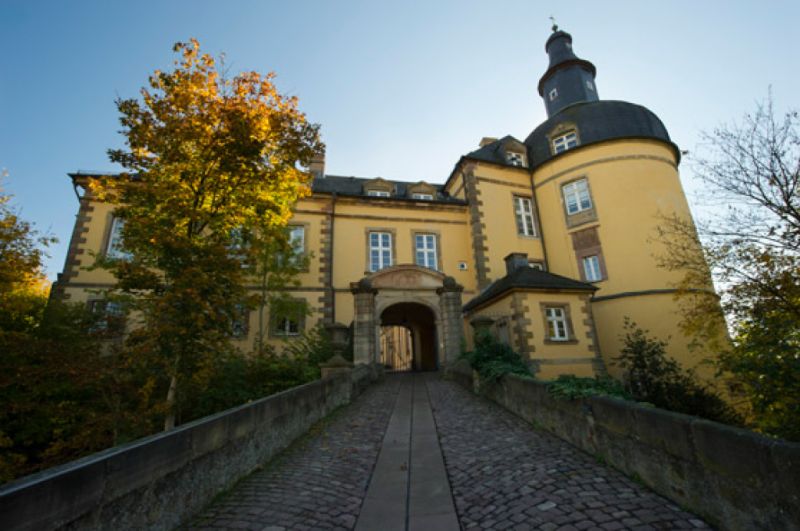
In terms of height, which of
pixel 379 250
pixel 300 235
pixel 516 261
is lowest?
pixel 516 261

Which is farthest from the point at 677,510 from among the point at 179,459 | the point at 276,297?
the point at 276,297

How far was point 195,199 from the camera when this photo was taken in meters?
9.21

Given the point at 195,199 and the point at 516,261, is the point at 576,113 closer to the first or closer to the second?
the point at 516,261

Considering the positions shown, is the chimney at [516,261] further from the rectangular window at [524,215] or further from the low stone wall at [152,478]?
the low stone wall at [152,478]

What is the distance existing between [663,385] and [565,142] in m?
13.3

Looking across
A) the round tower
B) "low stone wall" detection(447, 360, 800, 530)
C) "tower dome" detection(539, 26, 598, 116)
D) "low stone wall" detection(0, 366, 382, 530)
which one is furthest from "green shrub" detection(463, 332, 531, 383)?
"tower dome" detection(539, 26, 598, 116)

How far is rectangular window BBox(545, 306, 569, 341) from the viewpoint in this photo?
44.2 ft

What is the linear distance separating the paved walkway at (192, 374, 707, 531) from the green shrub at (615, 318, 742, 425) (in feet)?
29.8

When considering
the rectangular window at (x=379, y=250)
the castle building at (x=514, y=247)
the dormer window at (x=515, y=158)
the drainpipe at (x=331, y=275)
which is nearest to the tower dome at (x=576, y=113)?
the castle building at (x=514, y=247)

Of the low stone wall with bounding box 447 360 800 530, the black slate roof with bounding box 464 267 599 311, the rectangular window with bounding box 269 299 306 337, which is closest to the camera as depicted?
the low stone wall with bounding box 447 360 800 530

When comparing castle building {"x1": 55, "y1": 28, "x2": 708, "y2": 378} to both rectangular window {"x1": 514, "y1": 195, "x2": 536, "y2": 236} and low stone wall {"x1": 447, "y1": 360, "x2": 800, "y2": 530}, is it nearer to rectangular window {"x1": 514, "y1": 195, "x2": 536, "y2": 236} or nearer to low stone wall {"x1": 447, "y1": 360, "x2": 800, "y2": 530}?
rectangular window {"x1": 514, "y1": 195, "x2": 536, "y2": 236}

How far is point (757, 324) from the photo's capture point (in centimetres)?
709

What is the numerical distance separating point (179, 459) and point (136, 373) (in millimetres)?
6216

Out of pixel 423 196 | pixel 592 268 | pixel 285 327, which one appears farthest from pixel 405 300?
pixel 592 268
